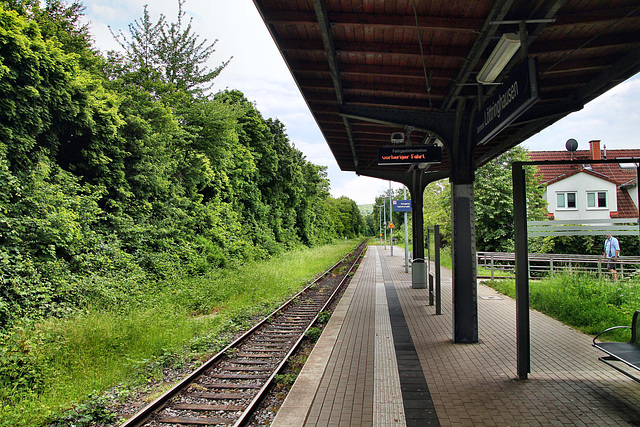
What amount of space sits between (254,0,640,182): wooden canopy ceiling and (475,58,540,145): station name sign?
0.51 m

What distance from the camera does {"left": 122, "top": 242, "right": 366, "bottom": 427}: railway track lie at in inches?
178

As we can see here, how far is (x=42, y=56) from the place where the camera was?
347 inches

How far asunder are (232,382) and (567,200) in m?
31.9

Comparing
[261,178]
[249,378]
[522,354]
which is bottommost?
[249,378]

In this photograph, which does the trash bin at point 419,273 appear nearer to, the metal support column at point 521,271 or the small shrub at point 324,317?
the small shrub at point 324,317

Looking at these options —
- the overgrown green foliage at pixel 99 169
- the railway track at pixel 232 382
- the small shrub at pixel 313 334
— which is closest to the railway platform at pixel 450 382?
the small shrub at pixel 313 334

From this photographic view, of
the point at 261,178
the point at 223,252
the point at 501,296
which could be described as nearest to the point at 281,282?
the point at 223,252

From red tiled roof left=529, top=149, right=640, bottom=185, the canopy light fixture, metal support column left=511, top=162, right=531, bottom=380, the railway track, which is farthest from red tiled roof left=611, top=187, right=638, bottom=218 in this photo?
the canopy light fixture

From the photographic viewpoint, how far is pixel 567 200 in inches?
1200

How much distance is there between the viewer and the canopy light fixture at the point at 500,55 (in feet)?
14.5

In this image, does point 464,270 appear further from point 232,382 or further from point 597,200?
point 597,200

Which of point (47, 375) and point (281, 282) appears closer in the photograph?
point (47, 375)

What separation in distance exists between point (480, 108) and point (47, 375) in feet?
23.4

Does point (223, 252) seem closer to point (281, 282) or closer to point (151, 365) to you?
point (281, 282)
